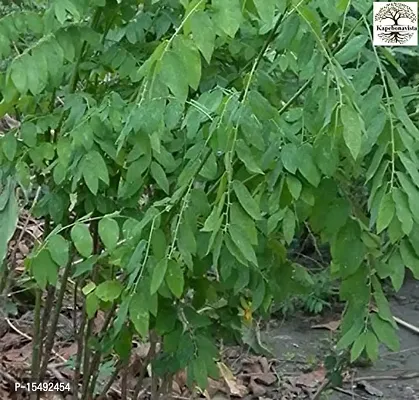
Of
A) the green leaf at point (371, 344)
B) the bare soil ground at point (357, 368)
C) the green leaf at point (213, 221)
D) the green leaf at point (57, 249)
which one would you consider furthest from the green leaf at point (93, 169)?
the bare soil ground at point (357, 368)

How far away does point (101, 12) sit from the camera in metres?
1.94

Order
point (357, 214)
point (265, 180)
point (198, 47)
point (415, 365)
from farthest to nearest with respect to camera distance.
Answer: point (415, 365) < point (357, 214) < point (265, 180) < point (198, 47)

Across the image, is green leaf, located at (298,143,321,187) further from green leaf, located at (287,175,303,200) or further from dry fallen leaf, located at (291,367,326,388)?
dry fallen leaf, located at (291,367,326,388)

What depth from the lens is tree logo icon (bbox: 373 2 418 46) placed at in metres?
1.46

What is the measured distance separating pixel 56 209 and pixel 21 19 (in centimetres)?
46

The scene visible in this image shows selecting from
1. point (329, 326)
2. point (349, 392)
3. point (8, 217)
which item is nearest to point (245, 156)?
point (8, 217)

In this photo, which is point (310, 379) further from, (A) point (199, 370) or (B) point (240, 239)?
(B) point (240, 239)

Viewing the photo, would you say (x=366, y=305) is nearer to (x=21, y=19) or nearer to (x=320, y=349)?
(x=21, y=19)

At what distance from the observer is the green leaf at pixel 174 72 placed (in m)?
1.26

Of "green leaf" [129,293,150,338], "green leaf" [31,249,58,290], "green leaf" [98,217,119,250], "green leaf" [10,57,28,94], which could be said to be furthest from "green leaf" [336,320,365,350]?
"green leaf" [10,57,28,94]

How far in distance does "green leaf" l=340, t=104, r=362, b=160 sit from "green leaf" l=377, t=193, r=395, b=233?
0.40 ft

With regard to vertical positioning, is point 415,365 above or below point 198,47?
below

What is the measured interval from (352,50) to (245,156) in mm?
289

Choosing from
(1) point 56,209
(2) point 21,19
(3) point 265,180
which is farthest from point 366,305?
(2) point 21,19
